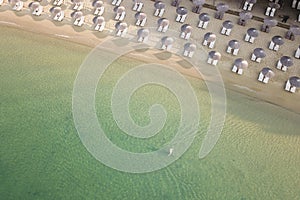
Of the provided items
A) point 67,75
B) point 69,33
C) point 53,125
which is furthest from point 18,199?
point 69,33

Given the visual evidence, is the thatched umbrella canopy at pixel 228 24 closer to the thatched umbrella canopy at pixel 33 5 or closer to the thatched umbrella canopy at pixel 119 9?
the thatched umbrella canopy at pixel 119 9

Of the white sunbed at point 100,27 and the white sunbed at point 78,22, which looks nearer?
the white sunbed at point 100,27

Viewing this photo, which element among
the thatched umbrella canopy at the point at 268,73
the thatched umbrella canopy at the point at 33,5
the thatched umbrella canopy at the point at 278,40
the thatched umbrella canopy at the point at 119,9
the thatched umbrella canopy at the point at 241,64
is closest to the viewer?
the thatched umbrella canopy at the point at 268,73

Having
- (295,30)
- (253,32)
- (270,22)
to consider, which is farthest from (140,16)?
(295,30)

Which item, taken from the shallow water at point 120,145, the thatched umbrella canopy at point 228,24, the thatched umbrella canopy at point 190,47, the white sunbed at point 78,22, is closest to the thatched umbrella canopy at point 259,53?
the thatched umbrella canopy at point 228,24

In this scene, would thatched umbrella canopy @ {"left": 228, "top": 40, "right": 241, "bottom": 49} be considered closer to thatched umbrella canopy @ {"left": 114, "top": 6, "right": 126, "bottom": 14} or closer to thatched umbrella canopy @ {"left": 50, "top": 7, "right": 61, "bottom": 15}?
thatched umbrella canopy @ {"left": 114, "top": 6, "right": 126, "bottom": 14}

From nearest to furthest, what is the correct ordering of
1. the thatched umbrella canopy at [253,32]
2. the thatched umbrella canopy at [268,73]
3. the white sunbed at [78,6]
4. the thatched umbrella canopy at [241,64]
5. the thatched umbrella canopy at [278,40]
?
1. the thatched umbrella canopy at [268,73]
2. the thatched umbrella canopy at [241,64]
3. the thatched umbrella canopy at [278,40]
4. the thatched umbrella canopy at [253,32]
5. the white sunbed at [78,6]

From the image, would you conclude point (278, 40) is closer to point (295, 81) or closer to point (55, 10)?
point (295, 81)
